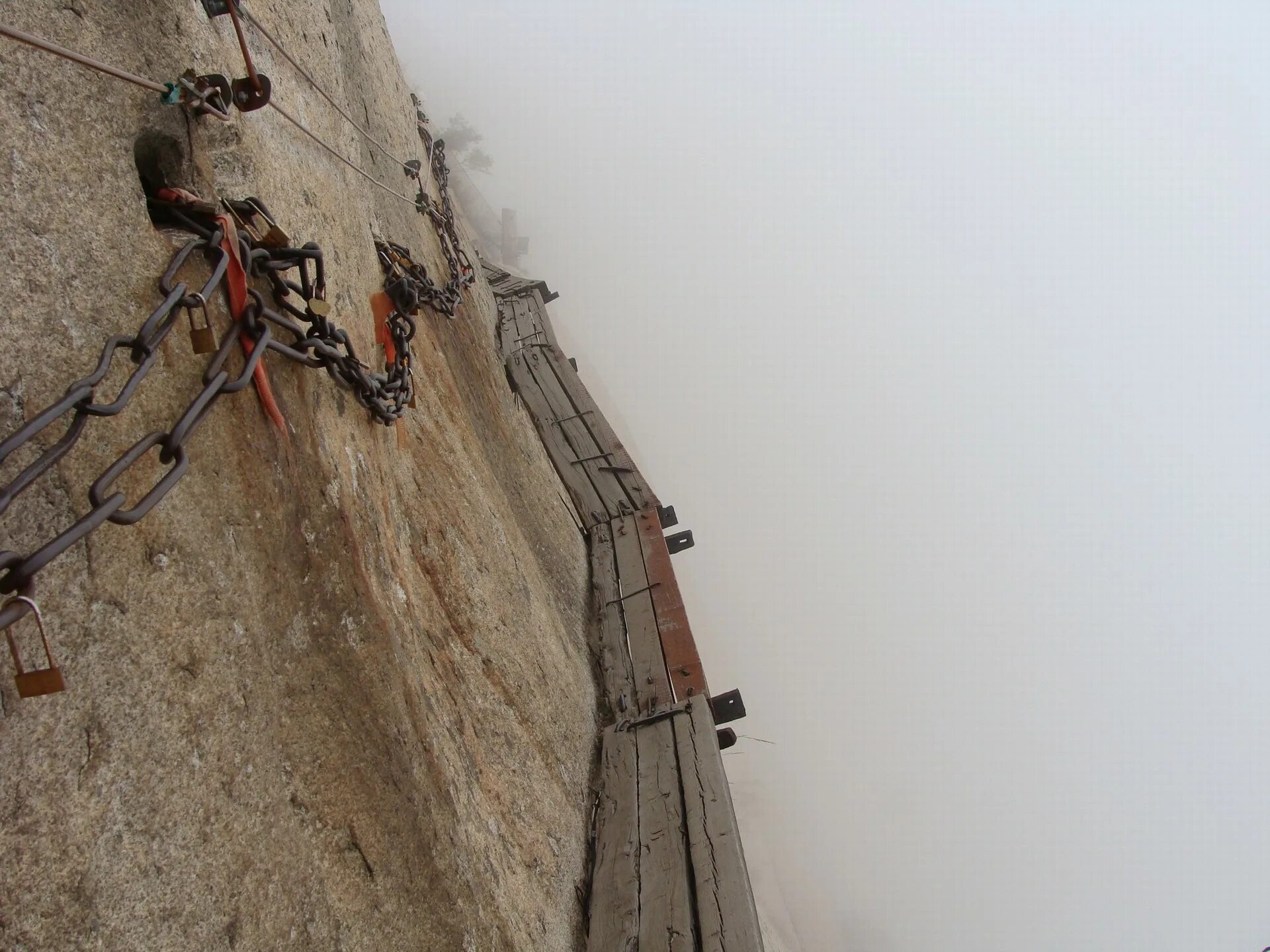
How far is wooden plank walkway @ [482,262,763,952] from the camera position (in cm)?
302

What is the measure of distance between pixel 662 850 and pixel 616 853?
0.68 feet

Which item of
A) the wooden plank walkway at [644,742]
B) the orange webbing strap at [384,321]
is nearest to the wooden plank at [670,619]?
the wooden plank walkway at [644,742]

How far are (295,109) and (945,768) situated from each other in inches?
1134

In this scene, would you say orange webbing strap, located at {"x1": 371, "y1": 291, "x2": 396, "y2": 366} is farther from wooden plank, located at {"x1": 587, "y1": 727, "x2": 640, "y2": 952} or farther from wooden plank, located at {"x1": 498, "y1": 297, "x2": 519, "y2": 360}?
wooden plank, located at {"x1": 498, "y1": 297, "x2": 519, "y2": 360}

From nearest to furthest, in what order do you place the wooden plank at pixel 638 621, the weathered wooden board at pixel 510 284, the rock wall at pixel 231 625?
the rock wall at pixel 231 625 < the wooden plank at pixel 638 621 < the weathered wooden board at pixel 510 284

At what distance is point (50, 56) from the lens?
1.52 m

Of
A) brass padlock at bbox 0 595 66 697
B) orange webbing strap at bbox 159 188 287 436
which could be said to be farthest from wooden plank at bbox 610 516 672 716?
brass padlock at bbox 0 595 66 697

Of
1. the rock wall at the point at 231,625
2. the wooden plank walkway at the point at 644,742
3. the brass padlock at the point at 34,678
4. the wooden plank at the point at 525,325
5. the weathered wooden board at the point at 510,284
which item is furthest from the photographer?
the weathered wooden board at the point at 510,284

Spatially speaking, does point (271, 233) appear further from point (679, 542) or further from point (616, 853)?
point (679, 542)

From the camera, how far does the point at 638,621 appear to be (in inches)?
197

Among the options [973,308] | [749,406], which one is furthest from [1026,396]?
[749,406]

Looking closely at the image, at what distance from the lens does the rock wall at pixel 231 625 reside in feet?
4.30

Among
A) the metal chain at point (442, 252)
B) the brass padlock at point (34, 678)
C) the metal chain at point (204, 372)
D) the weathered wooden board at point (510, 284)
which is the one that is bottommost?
the brass padlock at point (34, 678)

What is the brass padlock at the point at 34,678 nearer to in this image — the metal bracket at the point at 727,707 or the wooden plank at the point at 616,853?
the wooden plank at the point at 616,853
